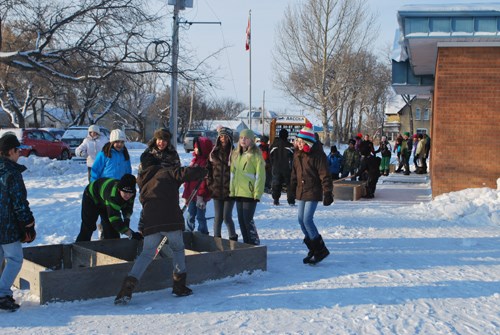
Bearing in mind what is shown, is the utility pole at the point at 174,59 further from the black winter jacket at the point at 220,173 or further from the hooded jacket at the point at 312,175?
the hooded jacket at the point at 312,175

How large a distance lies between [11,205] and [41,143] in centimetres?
2403

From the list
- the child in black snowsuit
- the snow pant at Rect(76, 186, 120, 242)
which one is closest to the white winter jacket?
the snow pant at Rect(76, 186, 120, 242)

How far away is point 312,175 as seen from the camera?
7.20m

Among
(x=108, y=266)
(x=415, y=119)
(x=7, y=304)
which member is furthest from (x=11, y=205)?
(x=415, y=119)

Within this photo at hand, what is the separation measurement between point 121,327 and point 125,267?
0.92 m

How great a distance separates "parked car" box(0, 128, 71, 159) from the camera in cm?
2720

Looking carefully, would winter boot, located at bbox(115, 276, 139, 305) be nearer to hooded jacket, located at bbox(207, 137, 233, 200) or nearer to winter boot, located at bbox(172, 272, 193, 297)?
winter boot, located at bbox(172, 272, 193, 297)

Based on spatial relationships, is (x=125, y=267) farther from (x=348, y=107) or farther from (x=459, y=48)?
(x=348, y=107)

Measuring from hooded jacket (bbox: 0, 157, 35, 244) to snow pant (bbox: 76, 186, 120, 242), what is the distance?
1705 mm

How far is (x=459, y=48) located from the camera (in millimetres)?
12805

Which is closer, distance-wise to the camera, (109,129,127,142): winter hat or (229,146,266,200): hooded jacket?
(229,146,266,200): hooded jacket

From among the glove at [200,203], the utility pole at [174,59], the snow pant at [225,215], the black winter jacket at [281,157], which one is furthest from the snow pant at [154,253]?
the utility pole at [174,59]

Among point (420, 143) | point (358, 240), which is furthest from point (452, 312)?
point (420, 143)

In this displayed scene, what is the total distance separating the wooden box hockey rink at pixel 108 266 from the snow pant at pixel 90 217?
0.27 metres
